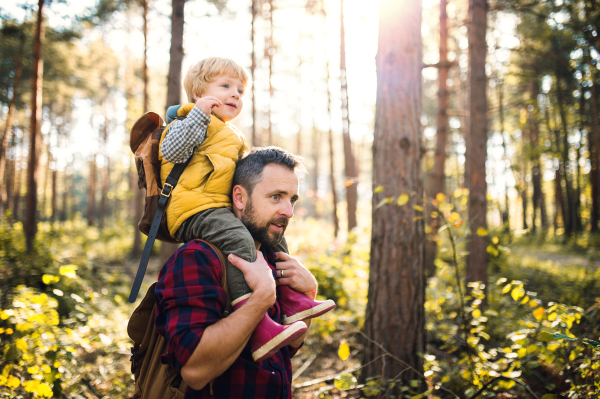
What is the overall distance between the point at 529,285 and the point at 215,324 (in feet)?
31.2

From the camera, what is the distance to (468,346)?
9.50ft

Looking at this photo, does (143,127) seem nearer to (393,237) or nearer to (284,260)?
(284,260)

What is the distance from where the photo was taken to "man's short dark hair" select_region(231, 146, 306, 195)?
1.75 m

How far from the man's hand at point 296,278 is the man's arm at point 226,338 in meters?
0.32

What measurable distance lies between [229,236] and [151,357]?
738 mm

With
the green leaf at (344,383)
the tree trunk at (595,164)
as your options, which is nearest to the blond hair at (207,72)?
the green leaf at (344,383)

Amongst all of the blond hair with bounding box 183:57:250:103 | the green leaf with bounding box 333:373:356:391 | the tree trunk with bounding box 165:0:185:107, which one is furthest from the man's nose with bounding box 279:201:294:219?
the tree trunk with bounding box 165:0:185:107

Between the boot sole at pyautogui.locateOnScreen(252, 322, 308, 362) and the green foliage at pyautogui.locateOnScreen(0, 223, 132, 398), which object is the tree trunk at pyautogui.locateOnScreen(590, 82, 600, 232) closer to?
the boot sole at pyautogui.locateOnScreen(252, 322, 308, 362)

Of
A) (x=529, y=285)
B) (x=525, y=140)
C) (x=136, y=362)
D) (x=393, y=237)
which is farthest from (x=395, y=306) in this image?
(x=525, y=140)

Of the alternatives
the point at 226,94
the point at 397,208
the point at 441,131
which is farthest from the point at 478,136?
the point at 226,94

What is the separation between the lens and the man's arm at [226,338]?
1.30 m

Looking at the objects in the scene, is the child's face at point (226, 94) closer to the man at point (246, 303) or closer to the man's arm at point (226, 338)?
the man at point (246, 303)

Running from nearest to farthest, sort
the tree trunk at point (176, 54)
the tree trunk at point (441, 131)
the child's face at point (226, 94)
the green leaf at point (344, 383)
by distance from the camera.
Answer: the child's face at point (226, 94) < the green leaf at point (344, 383) < the tree trunk at point (176, 54) < the tree trunk at point (441, 131)

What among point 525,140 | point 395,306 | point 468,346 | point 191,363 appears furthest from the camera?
point 525,140
